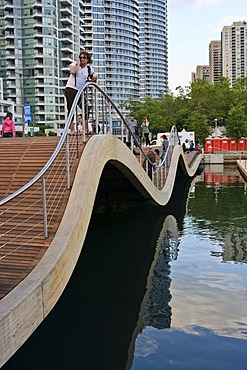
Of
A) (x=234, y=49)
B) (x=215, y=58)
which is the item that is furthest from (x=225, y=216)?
(x=215, y=58)

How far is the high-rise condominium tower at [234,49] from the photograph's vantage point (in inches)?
5443

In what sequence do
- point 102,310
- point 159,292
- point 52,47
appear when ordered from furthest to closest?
point 52,47 < point 159,292 < point 102,310

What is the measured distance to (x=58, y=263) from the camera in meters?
5.53

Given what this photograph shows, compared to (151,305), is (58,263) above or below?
above

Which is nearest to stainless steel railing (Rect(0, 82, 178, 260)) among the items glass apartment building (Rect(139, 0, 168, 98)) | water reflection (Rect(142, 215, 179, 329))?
water reflection (Rect(142, 215, 179, 329))

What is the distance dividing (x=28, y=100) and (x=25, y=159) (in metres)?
86.4

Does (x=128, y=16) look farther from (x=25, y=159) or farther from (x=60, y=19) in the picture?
(x=25, y=159)

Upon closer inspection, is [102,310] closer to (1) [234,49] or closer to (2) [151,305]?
(2) [151,305]

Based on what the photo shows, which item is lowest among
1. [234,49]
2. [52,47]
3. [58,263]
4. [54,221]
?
[58,263]

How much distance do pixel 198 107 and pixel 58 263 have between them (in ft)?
189

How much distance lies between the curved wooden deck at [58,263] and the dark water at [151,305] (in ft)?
3.26

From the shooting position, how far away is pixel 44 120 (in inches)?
3625

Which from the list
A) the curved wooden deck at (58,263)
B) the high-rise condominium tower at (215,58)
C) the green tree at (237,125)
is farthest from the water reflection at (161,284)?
the high-rise condominium tower at (215,58)

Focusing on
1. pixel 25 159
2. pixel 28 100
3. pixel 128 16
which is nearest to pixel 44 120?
pixel 28 100
